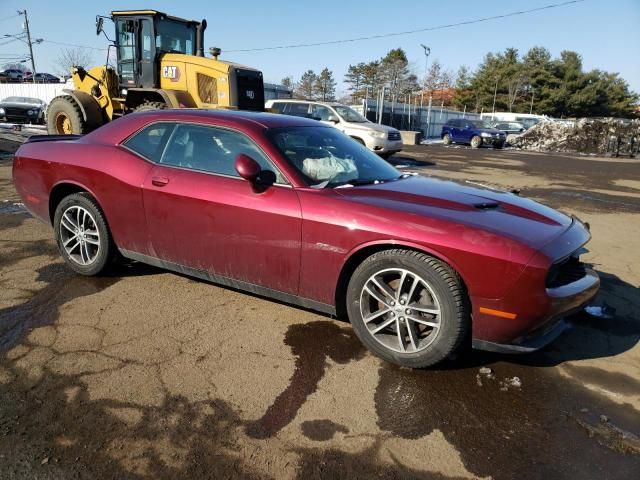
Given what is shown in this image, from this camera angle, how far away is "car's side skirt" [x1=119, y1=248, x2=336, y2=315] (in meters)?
3.31

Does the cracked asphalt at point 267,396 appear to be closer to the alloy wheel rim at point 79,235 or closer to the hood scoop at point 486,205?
the alloy wheel rim at point 79,235

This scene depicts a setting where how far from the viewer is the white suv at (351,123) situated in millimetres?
14578

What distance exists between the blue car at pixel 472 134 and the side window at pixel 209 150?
27389 millimetres

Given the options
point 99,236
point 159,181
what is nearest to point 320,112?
→ point 99,236

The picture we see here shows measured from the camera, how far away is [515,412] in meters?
2.65

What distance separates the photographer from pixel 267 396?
2680 mm

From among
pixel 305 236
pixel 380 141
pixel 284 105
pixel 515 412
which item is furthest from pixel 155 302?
pixel 284 105

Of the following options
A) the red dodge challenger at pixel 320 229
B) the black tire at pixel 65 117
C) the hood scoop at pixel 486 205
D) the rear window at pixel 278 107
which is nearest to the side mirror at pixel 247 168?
the red dodge challenger at pixel 320 229

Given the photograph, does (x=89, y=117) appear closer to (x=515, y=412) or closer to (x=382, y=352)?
(x=382, y=352)

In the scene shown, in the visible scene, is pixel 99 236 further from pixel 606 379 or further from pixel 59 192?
pixel 606 379

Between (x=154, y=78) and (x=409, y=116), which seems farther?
(x=409, y=116)

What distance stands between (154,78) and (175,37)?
122 cm

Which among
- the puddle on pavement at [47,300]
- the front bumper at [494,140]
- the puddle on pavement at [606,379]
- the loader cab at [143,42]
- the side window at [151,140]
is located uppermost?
the loader cab at [143,42]

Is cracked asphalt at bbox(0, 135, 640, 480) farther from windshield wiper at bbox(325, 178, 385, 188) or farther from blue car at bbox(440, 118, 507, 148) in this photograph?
blue car at bbox(440, 118, 507, 148)
